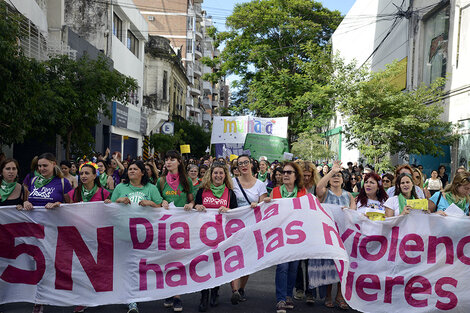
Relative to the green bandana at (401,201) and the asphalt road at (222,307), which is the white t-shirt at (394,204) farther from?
the asphalt road at (222,307)

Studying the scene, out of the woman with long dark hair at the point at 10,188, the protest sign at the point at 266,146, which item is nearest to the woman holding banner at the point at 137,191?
the woman with long dark hair at the point at 10,188

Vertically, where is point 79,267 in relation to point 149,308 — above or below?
above

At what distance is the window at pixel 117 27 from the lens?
86.4ft

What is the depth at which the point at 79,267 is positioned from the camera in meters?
6.10

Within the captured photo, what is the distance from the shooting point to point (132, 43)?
30859 millimetres

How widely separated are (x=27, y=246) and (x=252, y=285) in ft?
10.0

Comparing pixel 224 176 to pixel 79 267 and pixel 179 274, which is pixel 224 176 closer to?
pixel 179 274

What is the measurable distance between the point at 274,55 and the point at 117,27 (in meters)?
12.1

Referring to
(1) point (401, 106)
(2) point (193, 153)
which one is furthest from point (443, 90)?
(2) point (193, 153)

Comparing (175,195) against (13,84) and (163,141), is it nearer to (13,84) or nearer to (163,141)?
(13,84)

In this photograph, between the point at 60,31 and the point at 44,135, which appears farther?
the point at 60,31

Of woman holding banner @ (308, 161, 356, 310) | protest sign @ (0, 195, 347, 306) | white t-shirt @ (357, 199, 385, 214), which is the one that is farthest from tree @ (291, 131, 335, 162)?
protest sign @ (0, 195, 347, 306)

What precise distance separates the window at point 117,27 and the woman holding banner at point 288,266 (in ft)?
70.8

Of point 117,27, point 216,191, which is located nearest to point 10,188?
point 216,191
